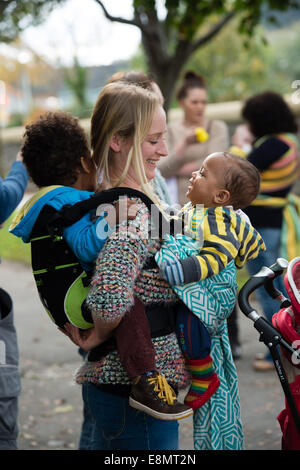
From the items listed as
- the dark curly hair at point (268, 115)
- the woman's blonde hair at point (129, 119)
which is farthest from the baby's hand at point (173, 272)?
the dark curly hair at point (268, 115)

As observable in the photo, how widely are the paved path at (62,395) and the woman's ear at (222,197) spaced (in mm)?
2210

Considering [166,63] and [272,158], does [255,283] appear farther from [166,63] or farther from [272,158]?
[166,63]

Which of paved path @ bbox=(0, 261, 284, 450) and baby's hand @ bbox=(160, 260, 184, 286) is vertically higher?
baby's hand @ bbox=(160, 260, 184, 286)

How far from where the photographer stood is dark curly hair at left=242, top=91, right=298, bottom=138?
4.69 metres

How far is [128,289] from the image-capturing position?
1813 mm

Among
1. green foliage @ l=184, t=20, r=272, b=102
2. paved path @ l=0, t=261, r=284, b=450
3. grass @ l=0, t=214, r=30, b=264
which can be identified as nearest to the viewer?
paved path @ l=0, t=261, r=284, b=450

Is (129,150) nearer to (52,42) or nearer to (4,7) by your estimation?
(4,7)

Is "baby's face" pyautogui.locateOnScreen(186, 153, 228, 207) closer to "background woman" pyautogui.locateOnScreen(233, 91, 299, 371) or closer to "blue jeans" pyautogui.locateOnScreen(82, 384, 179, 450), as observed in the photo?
"blue jeans" pyautogui.locateOnScreen(82, 384, 179, 450)

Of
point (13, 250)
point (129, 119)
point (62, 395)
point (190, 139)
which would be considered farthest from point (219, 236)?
point (13, 250)

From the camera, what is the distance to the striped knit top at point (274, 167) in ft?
14.9

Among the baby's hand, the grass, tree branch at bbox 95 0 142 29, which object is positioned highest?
tree branch at bbox 95 0 142 29

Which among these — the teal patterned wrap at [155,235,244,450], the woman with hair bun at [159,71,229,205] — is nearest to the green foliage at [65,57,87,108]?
the woman with hair bun at [159,71,229,205]

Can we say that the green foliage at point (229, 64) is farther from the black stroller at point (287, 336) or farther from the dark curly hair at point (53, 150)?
the black stroller at point (287, 336)
